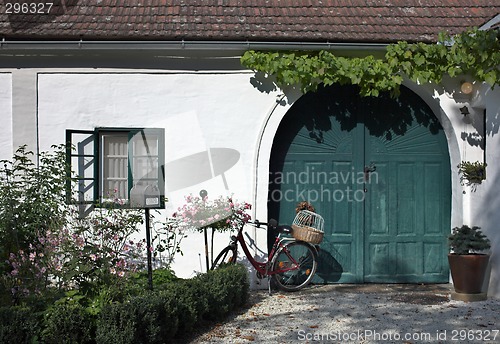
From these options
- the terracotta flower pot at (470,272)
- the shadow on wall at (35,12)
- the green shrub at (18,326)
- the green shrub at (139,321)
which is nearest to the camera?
the green shrub at (18,326)

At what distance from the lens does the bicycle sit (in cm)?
952

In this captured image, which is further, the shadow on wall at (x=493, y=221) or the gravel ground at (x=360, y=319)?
the shadow on wall at (x=493, y=221)

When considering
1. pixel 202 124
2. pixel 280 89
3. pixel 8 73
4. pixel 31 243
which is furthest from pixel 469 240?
pixel 8 73

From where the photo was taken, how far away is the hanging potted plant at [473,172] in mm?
9883

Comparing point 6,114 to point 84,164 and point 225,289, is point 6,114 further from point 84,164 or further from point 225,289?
point 225,289

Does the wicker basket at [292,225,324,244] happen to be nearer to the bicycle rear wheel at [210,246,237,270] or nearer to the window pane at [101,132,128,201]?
the bicycle rear wheel at [210,246,237,270]

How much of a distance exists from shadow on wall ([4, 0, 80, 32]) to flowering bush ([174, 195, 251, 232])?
11.0 feet

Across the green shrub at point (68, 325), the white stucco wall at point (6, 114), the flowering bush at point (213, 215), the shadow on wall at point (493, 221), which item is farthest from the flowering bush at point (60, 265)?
the shadow on wall at point (493, 221)

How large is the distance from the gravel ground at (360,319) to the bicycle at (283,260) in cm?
28

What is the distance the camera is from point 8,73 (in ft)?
33.2

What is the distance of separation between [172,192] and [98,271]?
3133mm

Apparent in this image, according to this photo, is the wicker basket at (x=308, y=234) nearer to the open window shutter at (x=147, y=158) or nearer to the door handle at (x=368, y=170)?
the door handle at (x=368, y=170)

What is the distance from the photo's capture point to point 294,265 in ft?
32.2

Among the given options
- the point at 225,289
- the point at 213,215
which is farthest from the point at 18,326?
the point at 213,215
